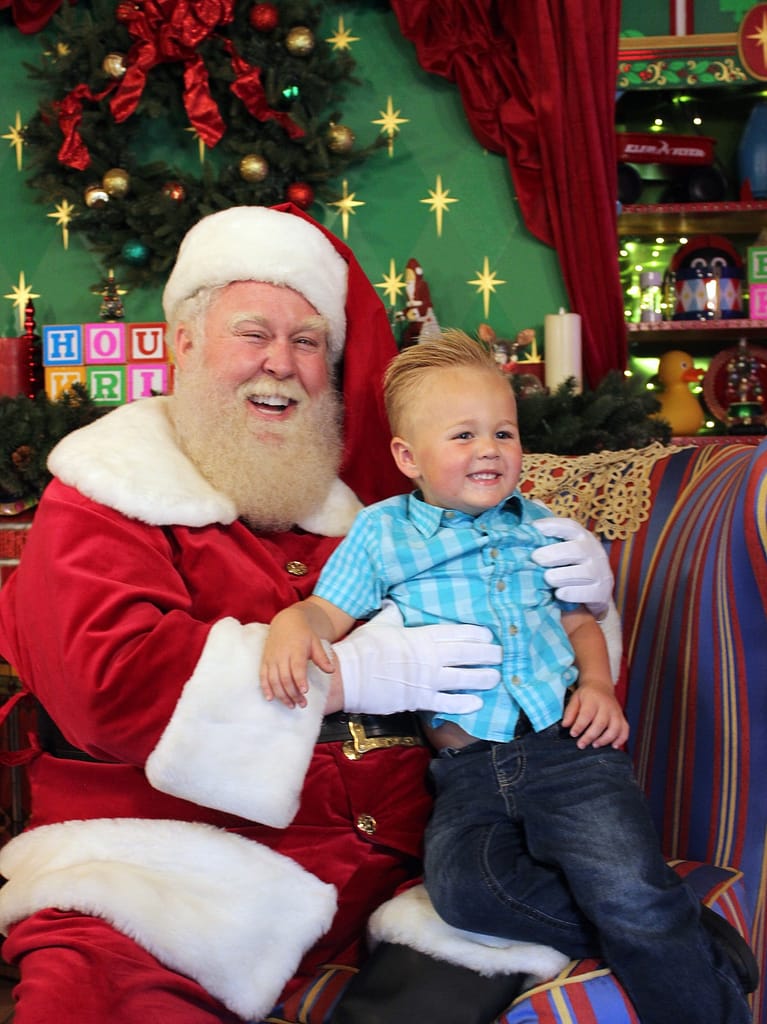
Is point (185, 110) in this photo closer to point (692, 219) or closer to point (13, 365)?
→ point (13, 365)

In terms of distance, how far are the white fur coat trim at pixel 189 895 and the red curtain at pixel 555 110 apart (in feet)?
8.98

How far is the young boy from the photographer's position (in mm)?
1369

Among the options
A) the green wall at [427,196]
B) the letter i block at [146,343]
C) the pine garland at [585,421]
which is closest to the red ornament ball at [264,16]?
the green wall at [427,196]

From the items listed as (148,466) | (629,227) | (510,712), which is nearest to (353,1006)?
(510,712)

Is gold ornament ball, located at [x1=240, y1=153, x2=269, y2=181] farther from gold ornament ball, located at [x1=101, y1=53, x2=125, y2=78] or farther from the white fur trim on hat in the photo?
the white fur trim on hat

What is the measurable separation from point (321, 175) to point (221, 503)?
8.12ft

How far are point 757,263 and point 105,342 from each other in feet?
8.53

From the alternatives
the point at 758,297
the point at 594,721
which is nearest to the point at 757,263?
the point at 758,297

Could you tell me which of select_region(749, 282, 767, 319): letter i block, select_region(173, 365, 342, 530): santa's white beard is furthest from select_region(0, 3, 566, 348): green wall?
select_region(173, 365, 342, 530): santa's white beard

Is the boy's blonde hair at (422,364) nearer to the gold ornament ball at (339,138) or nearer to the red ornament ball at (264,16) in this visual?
the gold ornament ball at (339,138)

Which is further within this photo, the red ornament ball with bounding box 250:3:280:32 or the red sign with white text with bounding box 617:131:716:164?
the red sign with white text with bounding box 617:131:716:164

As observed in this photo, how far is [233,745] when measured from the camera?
4.84 feet

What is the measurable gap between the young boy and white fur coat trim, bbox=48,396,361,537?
26 cm

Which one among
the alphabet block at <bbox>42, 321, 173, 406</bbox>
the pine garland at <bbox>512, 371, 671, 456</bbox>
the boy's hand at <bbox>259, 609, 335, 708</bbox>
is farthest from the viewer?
the alphabet block at <bbox>42, 321, 173, 406</bbox>
